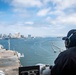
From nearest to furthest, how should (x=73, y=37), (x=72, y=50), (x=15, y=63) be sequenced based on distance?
1. (x=72, y=50)
2. (x=73, y=37)
3. (x=15, y=63)

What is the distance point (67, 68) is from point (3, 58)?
49.6 meters

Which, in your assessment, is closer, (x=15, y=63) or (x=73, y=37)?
(x=73, y=37)

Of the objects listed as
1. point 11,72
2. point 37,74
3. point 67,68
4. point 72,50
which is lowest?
point 11,72

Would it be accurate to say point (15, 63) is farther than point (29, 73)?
Yes

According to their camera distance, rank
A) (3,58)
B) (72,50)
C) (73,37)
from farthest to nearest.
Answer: (3,58)
(73,37)
(72,50)

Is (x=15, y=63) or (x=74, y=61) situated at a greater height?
(x=74, y=61)

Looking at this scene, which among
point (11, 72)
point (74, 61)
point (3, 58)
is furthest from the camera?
point (3, 58)

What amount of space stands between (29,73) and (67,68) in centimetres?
62

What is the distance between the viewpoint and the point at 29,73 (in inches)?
92.0

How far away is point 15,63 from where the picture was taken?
4584 centimetres

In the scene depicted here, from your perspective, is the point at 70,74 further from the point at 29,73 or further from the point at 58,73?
the point at 29,73

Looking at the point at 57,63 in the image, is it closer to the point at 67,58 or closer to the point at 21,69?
the point at 67,58

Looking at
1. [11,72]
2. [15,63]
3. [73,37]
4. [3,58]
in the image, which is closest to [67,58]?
[73,37]

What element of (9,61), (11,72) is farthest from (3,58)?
(11,72)
